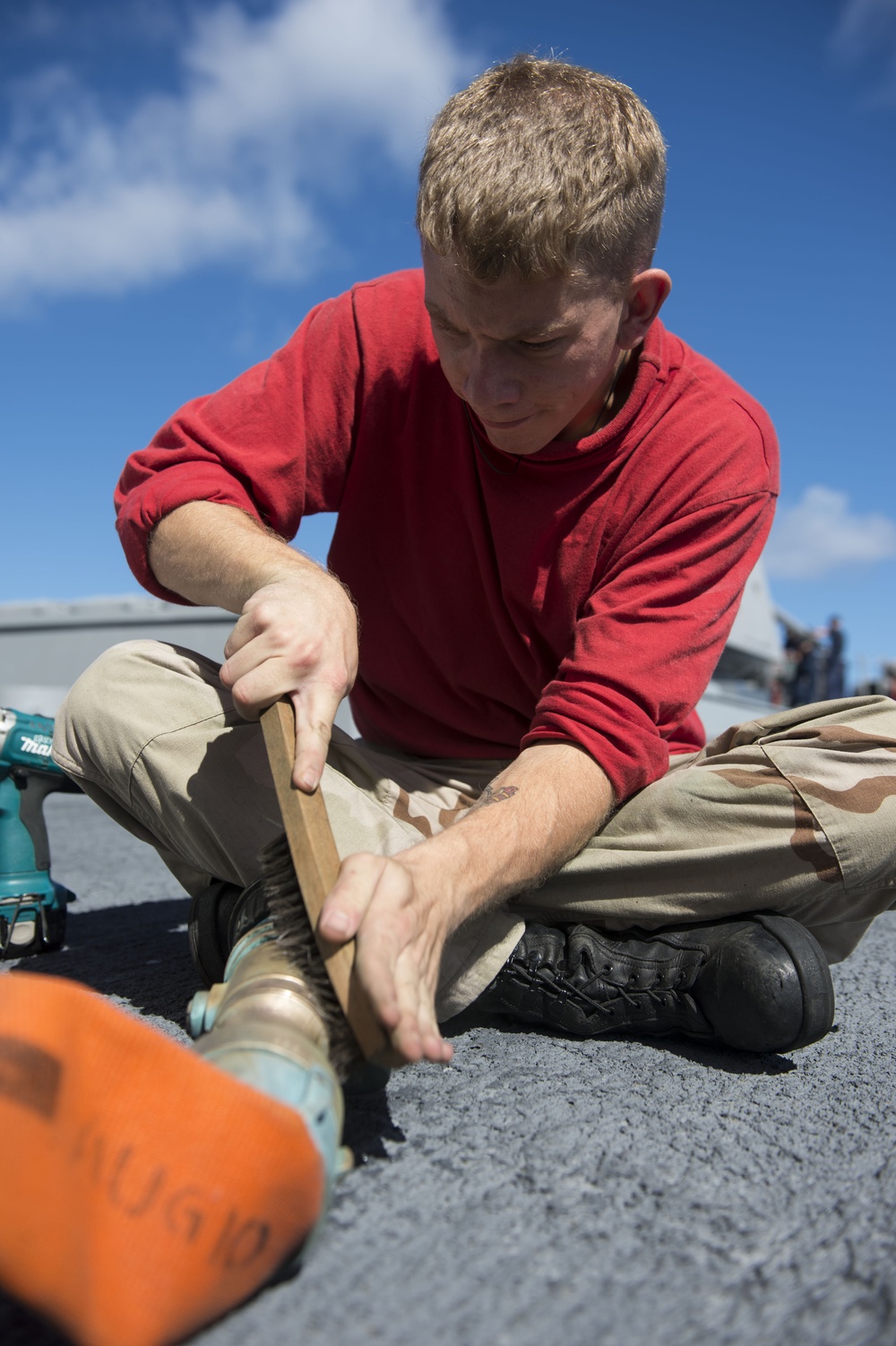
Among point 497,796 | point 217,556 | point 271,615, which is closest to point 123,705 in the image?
point 217,556

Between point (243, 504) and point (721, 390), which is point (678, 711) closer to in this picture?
point (721, 390)

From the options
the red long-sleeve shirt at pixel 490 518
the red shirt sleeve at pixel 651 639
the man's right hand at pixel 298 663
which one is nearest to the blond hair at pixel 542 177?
the red long-sleeve shirt at pixel 490 518

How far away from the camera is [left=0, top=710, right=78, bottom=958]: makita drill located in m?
1.54

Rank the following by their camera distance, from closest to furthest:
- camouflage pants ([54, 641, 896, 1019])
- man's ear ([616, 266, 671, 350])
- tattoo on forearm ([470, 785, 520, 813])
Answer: tattoo on forearm ([470, 785, 520, 813]), camouflage pants ([54, 641, 896, 1019]), man's ear ([616, 266, 671, 350])

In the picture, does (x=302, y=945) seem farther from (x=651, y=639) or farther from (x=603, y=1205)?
(x=651, y=639)

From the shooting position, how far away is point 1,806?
1.55 m

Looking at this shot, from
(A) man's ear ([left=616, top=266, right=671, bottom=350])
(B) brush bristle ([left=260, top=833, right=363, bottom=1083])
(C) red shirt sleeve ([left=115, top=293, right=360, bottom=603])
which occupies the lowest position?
(B) brush bristle ([left=260, top=833, right=363, bottom=1083])

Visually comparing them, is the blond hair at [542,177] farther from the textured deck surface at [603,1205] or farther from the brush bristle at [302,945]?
the textured deck surface at [603,1205]

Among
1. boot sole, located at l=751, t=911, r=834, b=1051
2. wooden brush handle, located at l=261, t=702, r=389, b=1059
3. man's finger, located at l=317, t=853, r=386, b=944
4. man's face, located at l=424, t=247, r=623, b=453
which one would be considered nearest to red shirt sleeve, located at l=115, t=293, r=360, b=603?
man's face, located at l=424, t=247, r=623, b=453

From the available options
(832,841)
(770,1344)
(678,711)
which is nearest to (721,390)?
(678,711)

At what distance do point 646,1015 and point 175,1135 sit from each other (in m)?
0.76

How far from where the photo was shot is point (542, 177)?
1.18 metres

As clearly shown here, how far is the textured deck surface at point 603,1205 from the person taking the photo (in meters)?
0.64

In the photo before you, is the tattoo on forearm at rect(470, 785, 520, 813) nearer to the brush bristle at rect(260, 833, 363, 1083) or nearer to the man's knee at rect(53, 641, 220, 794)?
the brush bristle at rect(260, 833, 363, 1083)
